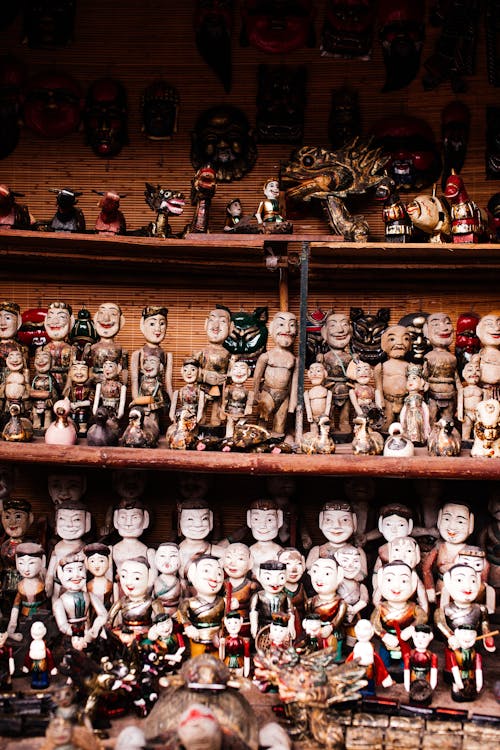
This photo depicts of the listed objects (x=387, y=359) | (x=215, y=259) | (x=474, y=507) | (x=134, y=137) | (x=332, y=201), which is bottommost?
(x=474, y=507)

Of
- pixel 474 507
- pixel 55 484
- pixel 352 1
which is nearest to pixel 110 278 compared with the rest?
pixel 55 484

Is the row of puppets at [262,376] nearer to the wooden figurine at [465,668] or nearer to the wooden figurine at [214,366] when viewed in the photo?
the wooden figurine at [214,366]

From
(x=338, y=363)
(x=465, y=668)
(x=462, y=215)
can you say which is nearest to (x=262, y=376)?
(x=338, y=363)

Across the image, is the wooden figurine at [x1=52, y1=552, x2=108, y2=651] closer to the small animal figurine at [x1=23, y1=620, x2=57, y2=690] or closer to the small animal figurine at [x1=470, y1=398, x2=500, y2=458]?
the small animal figurine at [x1=23, y1=620, x2=57, y2=690]

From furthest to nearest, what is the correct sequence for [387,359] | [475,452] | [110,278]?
[110,278] → [387,359] → [475,452]

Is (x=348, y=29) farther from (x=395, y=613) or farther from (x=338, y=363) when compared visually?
(x=395, y=613)

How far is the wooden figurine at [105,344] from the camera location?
3.91 metres

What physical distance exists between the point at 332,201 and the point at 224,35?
1.03m

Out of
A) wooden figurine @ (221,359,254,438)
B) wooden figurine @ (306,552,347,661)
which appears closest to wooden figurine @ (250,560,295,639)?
wooden figurine @ (306,552,347,661)

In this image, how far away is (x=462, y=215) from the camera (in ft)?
12.5

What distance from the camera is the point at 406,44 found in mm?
4109

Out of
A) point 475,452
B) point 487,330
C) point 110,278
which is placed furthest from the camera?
point 110,278

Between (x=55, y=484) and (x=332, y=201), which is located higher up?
(x=332, y=201)

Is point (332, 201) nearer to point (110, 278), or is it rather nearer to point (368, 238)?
point (368, 238)
